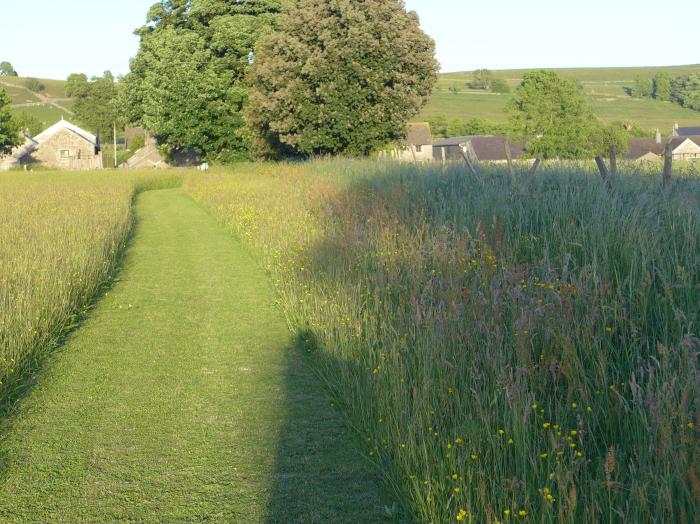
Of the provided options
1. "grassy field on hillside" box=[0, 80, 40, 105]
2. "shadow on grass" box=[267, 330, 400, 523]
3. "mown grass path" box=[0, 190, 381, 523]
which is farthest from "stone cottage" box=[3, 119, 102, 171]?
"grassy field on hillside" box=[0, 80, 40, 105]

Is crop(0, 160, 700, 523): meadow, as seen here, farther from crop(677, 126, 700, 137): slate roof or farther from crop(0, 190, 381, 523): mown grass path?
crop(677, 126, 700, 137): slate roof

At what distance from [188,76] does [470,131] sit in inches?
3574

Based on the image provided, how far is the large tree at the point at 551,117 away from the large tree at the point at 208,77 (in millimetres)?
47513

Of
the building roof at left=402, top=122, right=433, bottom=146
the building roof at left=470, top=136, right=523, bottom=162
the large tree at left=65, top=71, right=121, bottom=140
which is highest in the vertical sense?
the large tree at left=65, top=71, right=121, bottom=140

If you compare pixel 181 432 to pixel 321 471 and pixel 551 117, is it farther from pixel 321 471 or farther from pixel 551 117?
pixel 551 117

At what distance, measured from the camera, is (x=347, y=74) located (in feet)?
95.7

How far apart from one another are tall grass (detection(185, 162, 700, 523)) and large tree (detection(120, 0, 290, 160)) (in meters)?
29.8

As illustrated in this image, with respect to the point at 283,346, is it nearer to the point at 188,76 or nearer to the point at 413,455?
the point at 413,455

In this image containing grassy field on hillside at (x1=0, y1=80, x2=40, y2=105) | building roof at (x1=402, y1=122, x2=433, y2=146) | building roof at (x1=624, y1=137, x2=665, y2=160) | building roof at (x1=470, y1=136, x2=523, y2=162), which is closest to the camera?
building roof at (x1=470, y1=136, x2=523, y2=162)

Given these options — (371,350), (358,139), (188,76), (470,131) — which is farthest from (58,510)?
(470,131)

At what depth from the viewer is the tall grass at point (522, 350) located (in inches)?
149

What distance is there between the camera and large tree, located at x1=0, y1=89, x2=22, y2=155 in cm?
7300

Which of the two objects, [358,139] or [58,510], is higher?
[358,139]

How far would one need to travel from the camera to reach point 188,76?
38562 millimetres
